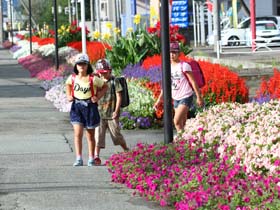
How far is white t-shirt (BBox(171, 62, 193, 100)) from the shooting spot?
13.5 metres

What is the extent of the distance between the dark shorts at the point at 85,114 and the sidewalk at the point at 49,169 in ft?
1.88

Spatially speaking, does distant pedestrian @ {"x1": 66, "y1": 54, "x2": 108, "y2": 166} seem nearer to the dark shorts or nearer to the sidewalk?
the dark shorts

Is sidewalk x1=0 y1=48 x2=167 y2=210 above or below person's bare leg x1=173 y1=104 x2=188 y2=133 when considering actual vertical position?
below

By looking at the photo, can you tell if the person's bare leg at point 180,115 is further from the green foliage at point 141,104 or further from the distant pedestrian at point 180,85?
the green foliage at point 141,104

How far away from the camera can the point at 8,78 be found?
37.1 meters

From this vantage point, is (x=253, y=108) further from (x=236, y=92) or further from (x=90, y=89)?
(x=236, y=92)

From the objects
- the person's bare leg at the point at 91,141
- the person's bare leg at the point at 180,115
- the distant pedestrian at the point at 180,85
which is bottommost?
the person's bare leg at the point at 91,141

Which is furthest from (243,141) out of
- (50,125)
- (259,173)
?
(50,125)

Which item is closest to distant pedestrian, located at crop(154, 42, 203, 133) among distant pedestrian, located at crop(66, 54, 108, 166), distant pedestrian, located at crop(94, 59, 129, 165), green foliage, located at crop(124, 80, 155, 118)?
distant pedestrian, located at crop(94, 59, 129, 165)

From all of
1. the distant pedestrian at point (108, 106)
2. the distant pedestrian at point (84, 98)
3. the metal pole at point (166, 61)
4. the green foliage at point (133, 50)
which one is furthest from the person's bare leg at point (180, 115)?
the green foliage at point (133, 50)

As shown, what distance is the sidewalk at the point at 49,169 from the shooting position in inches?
381

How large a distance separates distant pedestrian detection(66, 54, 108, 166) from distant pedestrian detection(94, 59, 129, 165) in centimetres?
19

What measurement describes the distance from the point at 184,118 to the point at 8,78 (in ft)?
78.6

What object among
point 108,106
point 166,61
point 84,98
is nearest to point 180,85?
point 108,106
